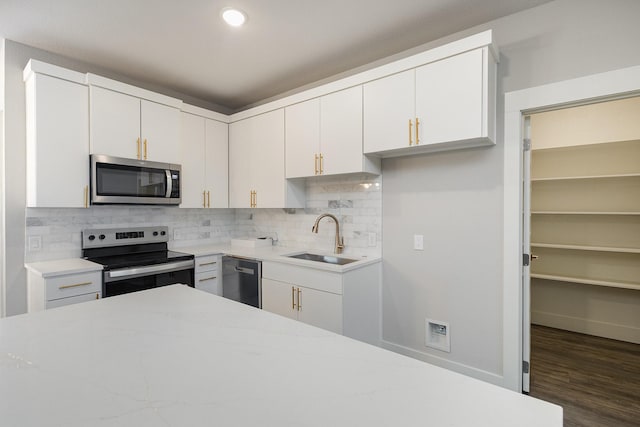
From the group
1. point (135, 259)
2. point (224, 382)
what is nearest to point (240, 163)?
point (135, 259)

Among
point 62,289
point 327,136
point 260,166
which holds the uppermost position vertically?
point 327,136

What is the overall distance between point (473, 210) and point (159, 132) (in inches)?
109

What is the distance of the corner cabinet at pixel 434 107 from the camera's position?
204 cm

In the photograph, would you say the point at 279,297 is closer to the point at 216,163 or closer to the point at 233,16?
the point at 216,163

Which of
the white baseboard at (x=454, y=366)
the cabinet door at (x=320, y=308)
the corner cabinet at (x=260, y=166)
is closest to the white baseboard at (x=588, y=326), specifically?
the white baseboard at (x=454, y=366)

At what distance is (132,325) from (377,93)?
217 centimetres

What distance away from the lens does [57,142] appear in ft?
8.01

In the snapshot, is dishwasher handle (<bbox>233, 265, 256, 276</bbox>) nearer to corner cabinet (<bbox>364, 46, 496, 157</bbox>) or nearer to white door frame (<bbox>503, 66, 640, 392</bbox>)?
corner cabinet (<bbox>364, 46, 496, 157</bbox>)

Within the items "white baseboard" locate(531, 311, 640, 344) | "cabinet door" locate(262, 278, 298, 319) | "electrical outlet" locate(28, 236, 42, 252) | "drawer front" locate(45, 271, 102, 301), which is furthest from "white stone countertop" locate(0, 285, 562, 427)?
"white baseboard" locate(531, 311, 640, 344)

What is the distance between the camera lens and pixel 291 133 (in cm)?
306

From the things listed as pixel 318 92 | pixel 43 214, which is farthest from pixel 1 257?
pixel 318 92

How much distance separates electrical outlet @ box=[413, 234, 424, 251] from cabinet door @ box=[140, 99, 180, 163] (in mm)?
2320

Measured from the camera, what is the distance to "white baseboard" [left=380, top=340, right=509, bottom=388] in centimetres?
227

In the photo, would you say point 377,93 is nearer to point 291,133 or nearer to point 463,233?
point 291,133
